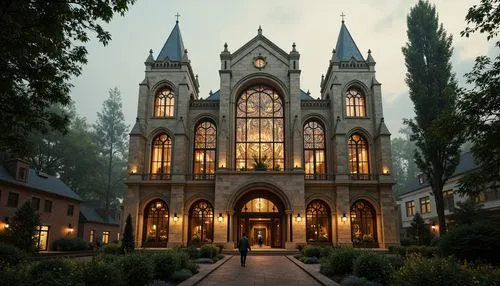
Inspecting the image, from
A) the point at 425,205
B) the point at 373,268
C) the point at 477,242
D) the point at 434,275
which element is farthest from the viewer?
the point at 425,205

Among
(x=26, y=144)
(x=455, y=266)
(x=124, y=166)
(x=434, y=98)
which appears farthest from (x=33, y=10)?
(x=124, y=166)

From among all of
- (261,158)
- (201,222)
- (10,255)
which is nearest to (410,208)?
(261,158)

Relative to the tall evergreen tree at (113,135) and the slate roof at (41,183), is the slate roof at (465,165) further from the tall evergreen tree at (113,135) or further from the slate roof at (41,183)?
the tall evergreen tree at (113,135)

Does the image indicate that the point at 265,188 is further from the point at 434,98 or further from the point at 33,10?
the point at 33,10

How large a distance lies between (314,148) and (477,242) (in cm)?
2101

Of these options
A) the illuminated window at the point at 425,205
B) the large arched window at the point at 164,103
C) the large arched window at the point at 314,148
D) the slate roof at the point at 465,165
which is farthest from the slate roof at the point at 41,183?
the illuminated window at the point at 425,205

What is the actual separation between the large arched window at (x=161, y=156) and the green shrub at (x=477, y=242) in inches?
963

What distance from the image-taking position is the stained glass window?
3125 cm

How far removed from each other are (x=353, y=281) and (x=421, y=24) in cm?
2524

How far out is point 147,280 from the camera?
415 inches

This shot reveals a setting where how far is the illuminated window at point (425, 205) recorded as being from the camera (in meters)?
41.8

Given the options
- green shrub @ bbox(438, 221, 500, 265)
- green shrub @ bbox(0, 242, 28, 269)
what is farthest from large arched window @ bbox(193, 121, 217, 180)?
green shrub @ bbox(438, 221, 500, 265)

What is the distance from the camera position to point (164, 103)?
34.6m

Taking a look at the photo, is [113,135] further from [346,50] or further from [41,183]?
[346,50]
